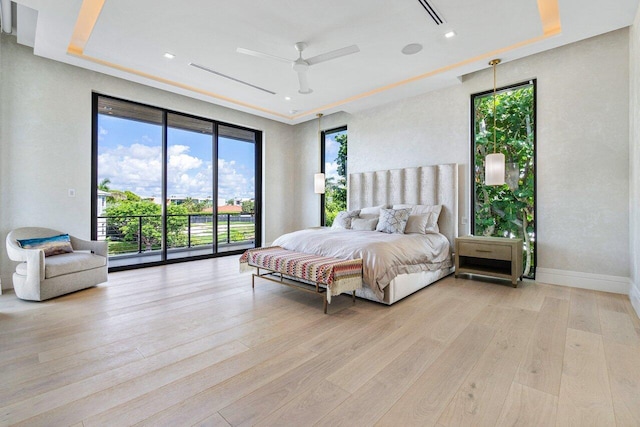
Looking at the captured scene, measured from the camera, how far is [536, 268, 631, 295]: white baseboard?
11.0 feet

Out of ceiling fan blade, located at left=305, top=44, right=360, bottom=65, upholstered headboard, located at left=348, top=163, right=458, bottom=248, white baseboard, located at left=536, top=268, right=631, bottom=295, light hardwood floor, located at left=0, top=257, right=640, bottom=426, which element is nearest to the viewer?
light hardwood floor, located at left=0, top=257, right=640, bottom=426

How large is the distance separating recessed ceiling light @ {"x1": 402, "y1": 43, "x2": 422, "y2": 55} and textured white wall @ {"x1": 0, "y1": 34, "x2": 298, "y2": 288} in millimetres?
4146

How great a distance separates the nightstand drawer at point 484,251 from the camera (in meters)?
3.70

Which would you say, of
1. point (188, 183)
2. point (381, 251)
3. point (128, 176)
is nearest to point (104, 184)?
point (128, 176)

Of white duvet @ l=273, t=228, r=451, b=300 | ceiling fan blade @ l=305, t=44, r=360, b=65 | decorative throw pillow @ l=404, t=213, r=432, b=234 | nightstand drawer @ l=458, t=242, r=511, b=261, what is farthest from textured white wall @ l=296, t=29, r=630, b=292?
ceiling fan blade @ l=305, t=44, r=360, b=65

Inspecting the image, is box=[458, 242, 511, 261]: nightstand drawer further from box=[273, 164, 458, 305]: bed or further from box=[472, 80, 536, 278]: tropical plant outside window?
box=[472, 80, 536, 278]: tropical plant outside window

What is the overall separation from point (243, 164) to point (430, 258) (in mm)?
4542

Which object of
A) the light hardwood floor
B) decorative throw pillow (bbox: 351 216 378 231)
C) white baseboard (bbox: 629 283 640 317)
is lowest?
the light hardwood floor

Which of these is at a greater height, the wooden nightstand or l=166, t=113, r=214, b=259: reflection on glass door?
l=166, t=113, r=214, b=259: reflection on glass door

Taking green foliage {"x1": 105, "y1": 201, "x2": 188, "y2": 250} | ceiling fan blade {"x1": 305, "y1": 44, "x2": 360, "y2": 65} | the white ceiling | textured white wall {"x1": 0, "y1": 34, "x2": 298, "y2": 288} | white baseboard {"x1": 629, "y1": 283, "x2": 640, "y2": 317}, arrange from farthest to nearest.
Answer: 1. green foliage {"x1": 105, "y1": 201, "x2": 188, "y2": 250}
2. textured white wall {"x1": 0, "y1": 34, "x2": 298, "y2": 288}
3. ceiling fan blade {"x1": 305, "y1": 44, "x2": 360, "y2": 65}
4. the white ceiling
5. white baseboard {"x1": 629, "y1": 283, "x2": 640, "y2": 317}

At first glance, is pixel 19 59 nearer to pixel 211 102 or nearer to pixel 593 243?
pixel 211 102

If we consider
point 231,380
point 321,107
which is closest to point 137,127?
point 321,107

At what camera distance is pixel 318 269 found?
289 cm

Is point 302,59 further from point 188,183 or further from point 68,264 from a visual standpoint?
point 188,183
